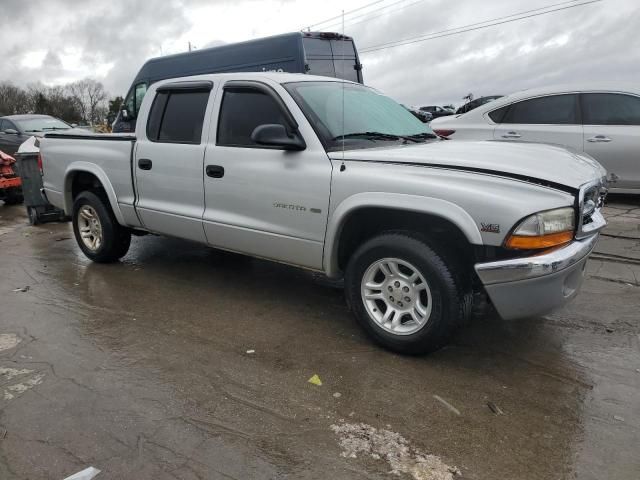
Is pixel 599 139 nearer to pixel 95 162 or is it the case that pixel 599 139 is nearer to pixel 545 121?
pixel 545 121

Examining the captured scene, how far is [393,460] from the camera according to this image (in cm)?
256

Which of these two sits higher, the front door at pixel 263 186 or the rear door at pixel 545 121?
the rear door at pixel 545 121

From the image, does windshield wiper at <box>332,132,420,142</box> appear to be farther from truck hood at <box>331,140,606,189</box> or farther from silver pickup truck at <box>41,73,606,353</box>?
truck hood at <box>331,140,606,189</box>

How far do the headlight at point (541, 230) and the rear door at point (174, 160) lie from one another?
264 centimetres

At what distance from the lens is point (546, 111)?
7176 mm

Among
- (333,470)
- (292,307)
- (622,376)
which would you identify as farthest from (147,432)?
(622,376)

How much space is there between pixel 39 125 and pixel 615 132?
40.6ft

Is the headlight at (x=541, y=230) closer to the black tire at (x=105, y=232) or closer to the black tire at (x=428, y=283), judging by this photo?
the black tire at (x=428, y=283)

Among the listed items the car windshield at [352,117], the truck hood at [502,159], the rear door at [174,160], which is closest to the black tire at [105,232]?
the rear door at [174,160]

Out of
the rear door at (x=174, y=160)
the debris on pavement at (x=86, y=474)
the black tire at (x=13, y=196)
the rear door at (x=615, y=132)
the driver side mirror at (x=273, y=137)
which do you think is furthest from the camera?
the black tire at (x=13, y=196)

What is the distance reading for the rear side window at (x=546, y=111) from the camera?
278 inches

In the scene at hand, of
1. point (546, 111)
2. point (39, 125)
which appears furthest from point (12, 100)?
point (546, 111)

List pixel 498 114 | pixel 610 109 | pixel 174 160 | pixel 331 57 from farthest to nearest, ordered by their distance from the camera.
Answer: pixel 331 57 → pixel 498 114 → pixel 610 109 → pixel 174 160

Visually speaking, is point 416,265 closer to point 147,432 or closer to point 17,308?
point 147,432
